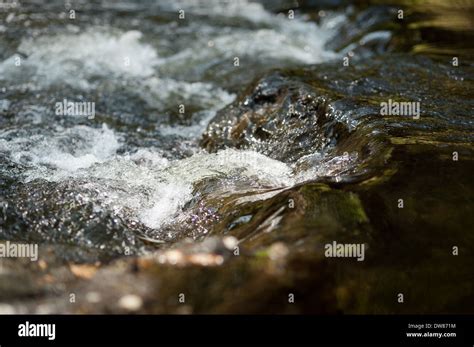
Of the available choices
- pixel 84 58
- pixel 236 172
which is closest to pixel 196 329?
pixel 236 172

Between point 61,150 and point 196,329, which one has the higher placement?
point 61,150

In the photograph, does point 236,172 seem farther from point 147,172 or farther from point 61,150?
point 61,150

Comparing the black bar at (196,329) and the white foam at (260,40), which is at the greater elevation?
the white foam at (260,40)

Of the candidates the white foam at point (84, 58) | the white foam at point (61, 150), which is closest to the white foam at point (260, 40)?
the white foam at point (84, 58)

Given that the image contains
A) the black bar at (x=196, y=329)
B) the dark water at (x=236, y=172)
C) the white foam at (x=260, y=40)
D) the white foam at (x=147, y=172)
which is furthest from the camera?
the white foam at (x=260, y=40)

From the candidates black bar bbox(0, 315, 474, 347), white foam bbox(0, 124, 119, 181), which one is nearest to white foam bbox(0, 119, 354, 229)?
white foam bbox(0, 124, 119, 181)

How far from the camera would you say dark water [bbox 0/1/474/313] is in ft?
9.77

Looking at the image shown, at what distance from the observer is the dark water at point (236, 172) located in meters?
2.98

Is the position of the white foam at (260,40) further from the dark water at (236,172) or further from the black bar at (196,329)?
the black bar at (196,329)

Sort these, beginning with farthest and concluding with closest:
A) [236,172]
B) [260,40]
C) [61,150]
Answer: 1. [260,40]
2. [61,150]
3. [236,172]

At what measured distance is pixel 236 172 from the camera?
4.80 m

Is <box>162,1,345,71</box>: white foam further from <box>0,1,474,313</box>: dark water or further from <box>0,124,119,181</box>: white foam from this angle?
<box>0,124,119,181</box>: white foam

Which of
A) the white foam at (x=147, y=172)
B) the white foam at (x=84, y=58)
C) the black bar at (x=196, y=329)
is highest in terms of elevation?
the white foam at (x=84, y=58)

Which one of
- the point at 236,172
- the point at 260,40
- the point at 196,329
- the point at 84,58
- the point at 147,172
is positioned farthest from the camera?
the point at 260,40
